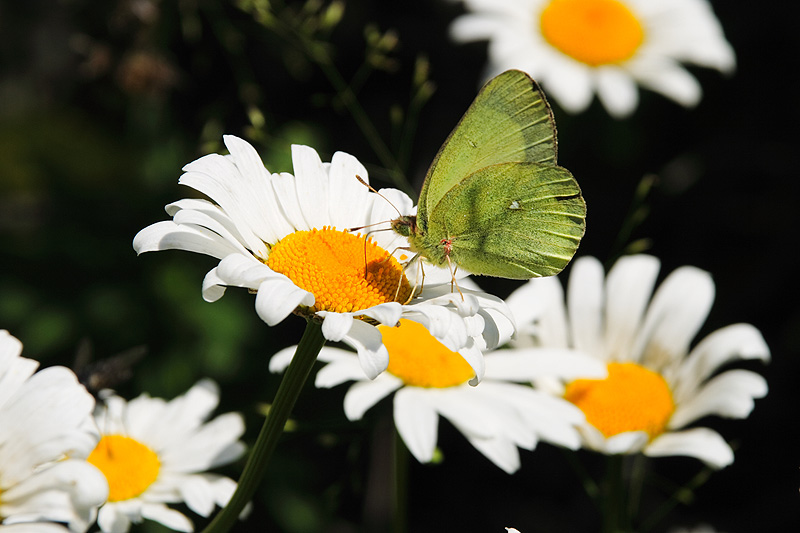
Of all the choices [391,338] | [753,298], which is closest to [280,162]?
[391,338]

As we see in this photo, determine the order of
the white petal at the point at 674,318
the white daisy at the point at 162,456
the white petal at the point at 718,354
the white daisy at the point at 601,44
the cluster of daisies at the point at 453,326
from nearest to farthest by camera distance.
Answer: the cluster of daisies at the point at 453,326
the white daisy at the point at 162,456
the white petal at the point at 718,354
the white petal at the point at 674,318
the white daisy at the point at 601,44

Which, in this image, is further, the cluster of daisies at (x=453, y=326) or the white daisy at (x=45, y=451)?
the cluster of daisies at (x=453, y=326)

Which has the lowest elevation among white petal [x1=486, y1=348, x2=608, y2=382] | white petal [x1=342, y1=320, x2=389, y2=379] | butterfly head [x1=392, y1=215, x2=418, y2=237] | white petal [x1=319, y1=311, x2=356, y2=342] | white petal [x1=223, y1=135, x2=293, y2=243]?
white petal [x1=486, y1=348, x2=608, y2=382]

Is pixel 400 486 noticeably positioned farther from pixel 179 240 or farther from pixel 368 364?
pixel 179 240

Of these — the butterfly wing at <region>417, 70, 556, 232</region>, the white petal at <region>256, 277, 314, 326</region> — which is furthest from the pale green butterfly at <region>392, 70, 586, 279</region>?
the white petal at <region>256, 277, 314, 326</region>

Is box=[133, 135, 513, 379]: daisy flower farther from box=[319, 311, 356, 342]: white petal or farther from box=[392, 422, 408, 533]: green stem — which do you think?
box=[392, 422, 408, 533]: green stem

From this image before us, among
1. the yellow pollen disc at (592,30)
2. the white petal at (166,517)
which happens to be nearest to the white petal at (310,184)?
the white petal at (166,517)

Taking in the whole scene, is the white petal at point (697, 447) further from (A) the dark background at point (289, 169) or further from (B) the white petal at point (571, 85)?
(B) the white petal at point (571, 85)
